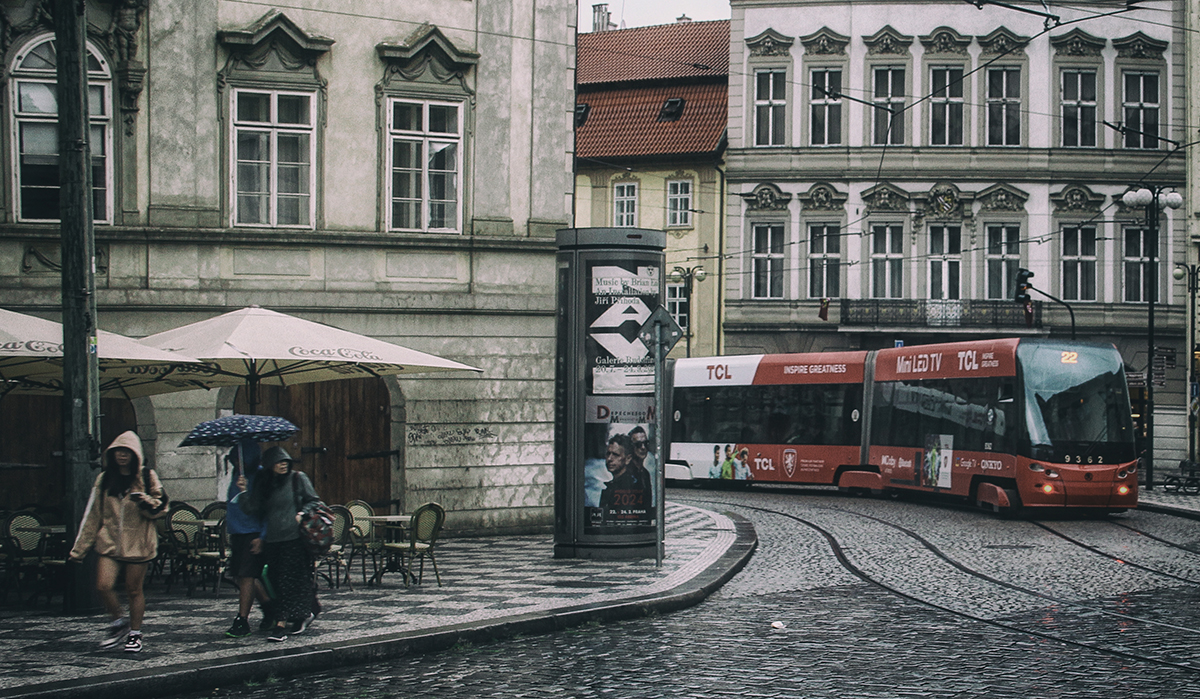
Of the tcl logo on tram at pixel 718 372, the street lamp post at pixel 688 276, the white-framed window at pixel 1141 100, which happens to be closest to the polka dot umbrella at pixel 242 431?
the tcl logo on tram at pixel 718 372

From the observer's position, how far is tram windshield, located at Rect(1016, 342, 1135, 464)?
69.6ft

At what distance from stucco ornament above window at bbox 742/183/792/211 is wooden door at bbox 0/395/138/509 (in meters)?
29.3

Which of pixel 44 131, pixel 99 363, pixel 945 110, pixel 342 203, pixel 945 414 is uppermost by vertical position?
pixel 945 110

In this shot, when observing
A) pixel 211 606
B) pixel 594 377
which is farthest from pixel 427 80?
pixel 211 606

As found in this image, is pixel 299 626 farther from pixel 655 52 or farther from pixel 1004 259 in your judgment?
pixel 655 52

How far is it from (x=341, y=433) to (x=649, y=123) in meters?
32.5

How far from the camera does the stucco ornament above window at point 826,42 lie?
41.9m

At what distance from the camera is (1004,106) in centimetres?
4172

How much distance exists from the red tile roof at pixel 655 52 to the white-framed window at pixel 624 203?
407 centimetres

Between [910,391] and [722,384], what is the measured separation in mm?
6170

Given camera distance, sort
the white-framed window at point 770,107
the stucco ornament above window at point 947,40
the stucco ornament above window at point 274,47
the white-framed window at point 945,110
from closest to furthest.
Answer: the stucco ornament above window at point 274,47, the stucco ornament above window at point 947,40, the white-framed window at point 945,110, the white-framed window at point 770,107

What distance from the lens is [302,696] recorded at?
→ 27.3ft

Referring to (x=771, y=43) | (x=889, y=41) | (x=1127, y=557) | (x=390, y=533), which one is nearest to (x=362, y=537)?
(x=390, y=533)

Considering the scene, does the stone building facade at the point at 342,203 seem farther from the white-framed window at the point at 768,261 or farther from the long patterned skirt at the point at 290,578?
the white-framed window at the point at 768,261
